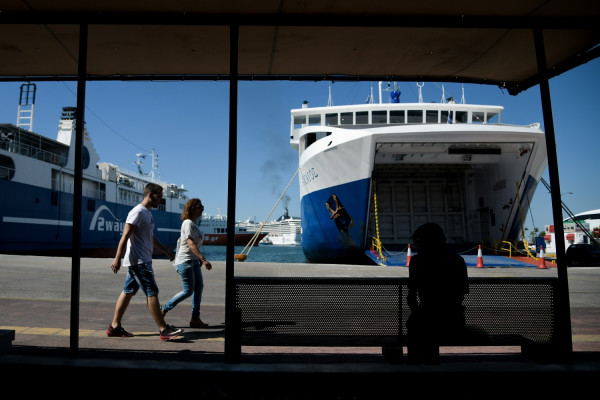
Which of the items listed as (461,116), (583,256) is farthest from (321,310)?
(583,256)

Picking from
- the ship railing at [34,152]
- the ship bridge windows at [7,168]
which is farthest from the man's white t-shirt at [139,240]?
the ship railing at [34,152]

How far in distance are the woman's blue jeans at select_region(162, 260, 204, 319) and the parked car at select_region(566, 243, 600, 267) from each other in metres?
17.4

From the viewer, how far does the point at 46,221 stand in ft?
82.6

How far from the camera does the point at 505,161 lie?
1477 cm

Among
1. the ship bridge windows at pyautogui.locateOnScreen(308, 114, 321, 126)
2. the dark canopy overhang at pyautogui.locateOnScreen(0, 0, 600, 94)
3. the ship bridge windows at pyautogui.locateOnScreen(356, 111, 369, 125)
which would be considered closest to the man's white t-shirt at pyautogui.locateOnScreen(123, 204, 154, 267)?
the dark canopy overhang at pyautogui.locateOnScreen(0, 0, 600, 94)

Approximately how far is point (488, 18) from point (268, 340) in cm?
290

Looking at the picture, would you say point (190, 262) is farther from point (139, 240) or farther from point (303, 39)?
point (303, 39)

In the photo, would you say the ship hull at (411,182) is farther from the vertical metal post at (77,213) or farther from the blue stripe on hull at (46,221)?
the blue stripe on hull at (46,221)

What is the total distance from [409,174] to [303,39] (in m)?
15.6

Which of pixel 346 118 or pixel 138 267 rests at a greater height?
pixel 346 118

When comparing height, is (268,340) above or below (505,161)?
below

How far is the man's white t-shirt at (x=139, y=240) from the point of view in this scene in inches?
149

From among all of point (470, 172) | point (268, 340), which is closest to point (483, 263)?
point (470, 172)

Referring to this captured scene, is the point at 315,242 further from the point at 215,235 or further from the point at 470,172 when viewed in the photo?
the point at 215,235
